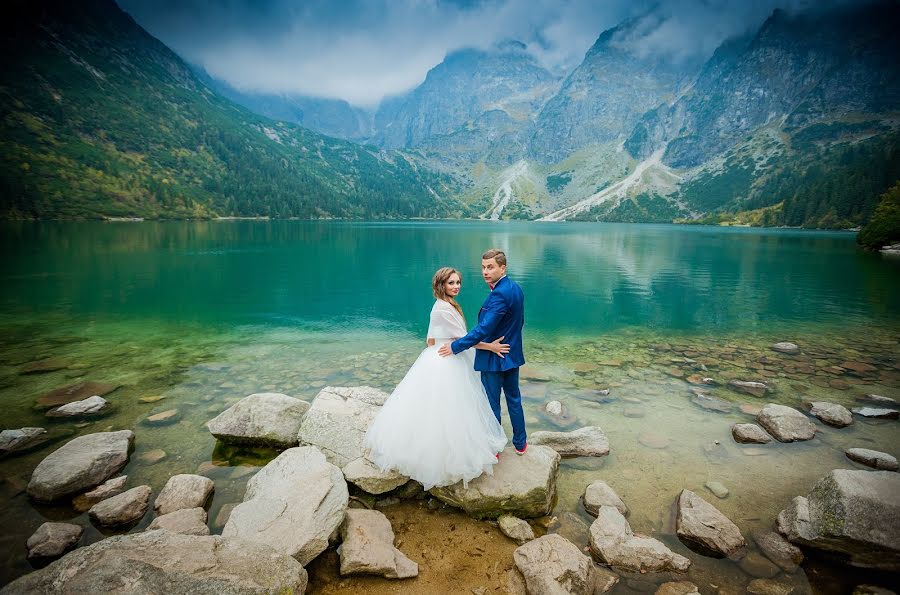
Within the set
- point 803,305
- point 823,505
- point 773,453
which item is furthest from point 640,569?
point 803,305

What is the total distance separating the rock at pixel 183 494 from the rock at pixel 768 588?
9.64m

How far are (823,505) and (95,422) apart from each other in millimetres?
17054

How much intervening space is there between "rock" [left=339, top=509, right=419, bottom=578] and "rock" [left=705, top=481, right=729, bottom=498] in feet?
21.6

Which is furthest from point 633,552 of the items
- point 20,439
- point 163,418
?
point 20,439

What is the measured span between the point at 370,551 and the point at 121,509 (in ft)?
16.2

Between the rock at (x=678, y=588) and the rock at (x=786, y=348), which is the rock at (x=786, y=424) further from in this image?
the rock at (x=786, y=348)

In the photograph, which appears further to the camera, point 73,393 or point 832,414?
point 73,393

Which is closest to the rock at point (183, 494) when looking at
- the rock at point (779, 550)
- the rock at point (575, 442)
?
the rock at point (575, 442)

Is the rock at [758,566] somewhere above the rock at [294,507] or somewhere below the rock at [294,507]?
below

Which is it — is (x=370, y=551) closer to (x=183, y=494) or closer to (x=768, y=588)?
(x=183, y=494)

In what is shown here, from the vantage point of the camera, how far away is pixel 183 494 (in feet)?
24.9

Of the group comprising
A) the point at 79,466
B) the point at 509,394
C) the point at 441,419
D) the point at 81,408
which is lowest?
the point at 81,408

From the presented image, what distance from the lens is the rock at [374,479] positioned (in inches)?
294

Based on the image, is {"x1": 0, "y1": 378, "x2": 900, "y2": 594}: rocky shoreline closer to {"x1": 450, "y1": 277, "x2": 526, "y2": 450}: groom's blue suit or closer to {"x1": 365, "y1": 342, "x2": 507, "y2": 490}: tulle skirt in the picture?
{"x1": 365, "y1": 342, "x2": 507, "y2": 490}: tulle skirt
